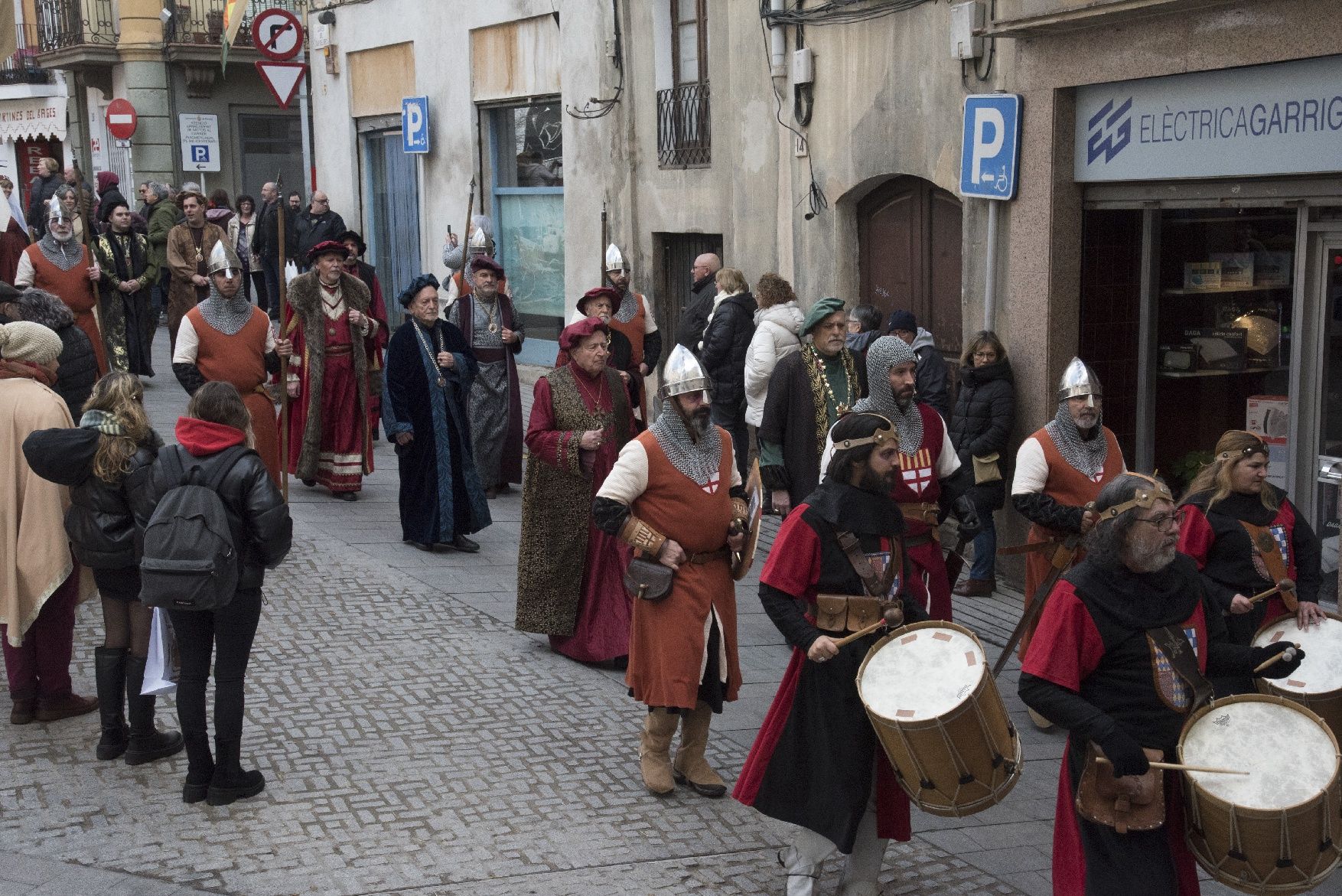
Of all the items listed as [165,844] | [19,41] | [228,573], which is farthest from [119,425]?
[19,41]

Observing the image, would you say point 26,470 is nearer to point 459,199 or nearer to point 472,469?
point 472,469

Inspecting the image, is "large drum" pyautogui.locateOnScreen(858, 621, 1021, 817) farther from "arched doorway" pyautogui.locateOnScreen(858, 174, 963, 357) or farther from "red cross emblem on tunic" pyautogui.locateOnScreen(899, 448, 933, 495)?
"arched doorway" pyautogui.locateOnScreen(858, 174, 963, 357)

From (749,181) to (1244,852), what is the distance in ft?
33.8

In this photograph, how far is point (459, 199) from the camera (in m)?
20.5

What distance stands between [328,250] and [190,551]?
6.08 meters

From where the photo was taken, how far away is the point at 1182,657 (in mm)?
4691

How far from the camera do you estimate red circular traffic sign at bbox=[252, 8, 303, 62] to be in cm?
1912

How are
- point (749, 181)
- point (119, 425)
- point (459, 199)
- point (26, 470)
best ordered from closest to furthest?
point (119, 425) → point (26, 470) → point (749, 181) → point (459, 199)

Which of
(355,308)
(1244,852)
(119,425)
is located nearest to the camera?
(1244,852)

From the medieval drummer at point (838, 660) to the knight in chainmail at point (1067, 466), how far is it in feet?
6.83

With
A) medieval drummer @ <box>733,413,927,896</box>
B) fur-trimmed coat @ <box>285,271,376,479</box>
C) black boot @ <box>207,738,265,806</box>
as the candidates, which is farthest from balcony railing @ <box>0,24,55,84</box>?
medieval drummer @ <box>733,413,927,896</box>

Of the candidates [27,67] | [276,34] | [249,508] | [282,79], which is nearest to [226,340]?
[249,508]

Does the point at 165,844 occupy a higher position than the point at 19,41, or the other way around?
the point at 19,41

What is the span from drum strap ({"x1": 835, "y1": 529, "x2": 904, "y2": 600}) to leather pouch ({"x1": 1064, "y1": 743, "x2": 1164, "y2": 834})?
1.03 meters
